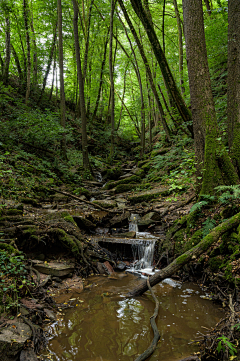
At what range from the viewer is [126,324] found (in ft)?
11.8

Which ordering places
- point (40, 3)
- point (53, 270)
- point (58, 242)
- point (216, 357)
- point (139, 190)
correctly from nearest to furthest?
→ point (216, 357) < point (53, 270) < point (58, 242) < point (139, 190) < point (40, 3)

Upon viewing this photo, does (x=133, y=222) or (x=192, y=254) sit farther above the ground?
(x=192, y=254)

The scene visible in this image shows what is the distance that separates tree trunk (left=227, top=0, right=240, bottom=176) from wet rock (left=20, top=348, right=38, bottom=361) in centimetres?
541

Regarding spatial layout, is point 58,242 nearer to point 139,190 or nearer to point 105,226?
point 105,226

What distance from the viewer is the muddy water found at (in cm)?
298

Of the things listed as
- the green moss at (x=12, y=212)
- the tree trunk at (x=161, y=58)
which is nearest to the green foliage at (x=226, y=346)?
the green moss at (x=12, y=212)

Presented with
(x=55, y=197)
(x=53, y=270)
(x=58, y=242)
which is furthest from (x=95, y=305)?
(x=55, y=197)

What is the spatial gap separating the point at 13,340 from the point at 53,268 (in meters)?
2.44

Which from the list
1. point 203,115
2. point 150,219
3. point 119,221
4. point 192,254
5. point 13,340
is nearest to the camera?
point 13,340

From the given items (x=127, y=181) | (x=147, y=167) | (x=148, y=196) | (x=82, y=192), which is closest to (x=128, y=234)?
(x=148, y=196)

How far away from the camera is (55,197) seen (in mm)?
10430

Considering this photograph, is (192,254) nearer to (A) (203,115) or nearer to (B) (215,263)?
(B) (215,263)

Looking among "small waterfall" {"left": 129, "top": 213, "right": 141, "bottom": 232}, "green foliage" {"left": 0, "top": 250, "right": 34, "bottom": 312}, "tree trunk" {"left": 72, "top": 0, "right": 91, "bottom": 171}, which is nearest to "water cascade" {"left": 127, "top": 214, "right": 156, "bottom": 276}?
"small waterfall" {"left": 129, "top": 213, "right": 141, "bottom": 232}

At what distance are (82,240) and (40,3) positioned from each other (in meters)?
20.9
